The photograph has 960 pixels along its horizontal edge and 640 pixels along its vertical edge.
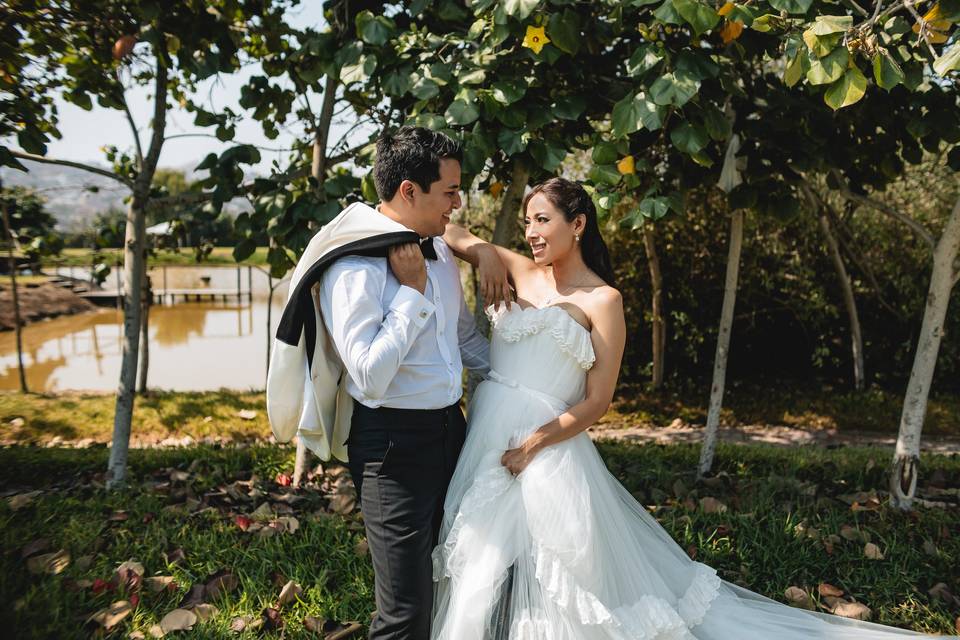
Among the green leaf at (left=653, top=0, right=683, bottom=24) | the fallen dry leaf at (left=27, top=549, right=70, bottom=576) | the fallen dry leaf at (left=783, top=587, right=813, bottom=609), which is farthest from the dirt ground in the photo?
the fallen dry leaf at (left=783, top=587, right=813, bottom=609)

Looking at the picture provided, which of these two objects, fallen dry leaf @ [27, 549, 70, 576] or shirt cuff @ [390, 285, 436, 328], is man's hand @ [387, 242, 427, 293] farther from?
fallen dry leaf @ [27, 549, 70, 576]

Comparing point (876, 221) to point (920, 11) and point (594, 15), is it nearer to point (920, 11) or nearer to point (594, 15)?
point (920, 11)

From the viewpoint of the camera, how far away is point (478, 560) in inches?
80.7

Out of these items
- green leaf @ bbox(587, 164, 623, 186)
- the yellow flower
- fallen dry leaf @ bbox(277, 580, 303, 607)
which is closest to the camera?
fallen dry leaf @ bbox(277, 580, 303, 607)

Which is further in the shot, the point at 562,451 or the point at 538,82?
the point at 538,82

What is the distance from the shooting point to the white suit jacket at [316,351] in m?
1.89

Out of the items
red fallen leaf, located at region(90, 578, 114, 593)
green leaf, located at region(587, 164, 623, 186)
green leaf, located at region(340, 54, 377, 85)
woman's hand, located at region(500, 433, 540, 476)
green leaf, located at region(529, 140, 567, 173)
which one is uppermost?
green leaf, located at region(340, 54, 377, 85)

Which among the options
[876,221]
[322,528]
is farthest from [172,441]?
[876,221]

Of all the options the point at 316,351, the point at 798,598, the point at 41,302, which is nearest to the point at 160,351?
the point at 41,302

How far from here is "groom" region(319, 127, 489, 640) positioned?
183 centimetres

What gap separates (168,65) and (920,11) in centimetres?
363

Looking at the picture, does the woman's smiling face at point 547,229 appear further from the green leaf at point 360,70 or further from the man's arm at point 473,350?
the green leaf at point 360,70

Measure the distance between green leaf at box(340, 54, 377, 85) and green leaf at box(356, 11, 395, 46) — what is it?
8 centimetres

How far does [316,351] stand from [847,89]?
1784 millimetres
